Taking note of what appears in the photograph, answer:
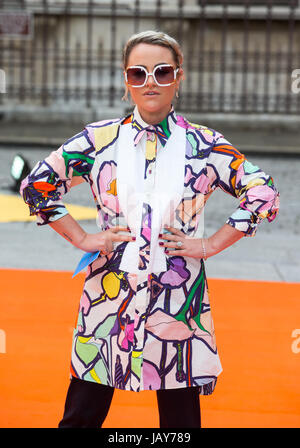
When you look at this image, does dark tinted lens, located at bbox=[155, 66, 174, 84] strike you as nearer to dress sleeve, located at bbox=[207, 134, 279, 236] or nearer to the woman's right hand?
dress sleeve, located at bbox=[207, 134, 279, 236]

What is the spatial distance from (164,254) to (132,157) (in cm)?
33

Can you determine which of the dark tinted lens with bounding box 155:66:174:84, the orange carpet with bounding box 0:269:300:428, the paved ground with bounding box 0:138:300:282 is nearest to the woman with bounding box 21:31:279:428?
the dark tinted lens with bounding box 155:66:174:84

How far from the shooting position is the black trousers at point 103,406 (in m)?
2.97

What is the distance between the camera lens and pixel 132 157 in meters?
2.89

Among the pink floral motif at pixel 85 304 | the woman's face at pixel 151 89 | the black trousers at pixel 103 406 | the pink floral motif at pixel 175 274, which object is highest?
the woman's face at pixel 151 89

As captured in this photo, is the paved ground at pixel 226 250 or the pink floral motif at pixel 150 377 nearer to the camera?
the pink floral motif at pixel 150 377

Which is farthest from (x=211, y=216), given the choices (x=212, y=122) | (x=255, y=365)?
(x=212, y=122)

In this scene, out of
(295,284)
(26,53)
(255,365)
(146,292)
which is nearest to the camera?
(146,292)

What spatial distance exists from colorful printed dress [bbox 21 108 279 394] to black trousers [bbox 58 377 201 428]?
5 centimetres

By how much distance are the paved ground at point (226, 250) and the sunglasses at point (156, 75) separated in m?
3.84

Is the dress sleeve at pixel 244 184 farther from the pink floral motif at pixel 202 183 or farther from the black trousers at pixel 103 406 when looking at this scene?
the black trousers at pixel 103 406

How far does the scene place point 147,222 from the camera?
9.43ft

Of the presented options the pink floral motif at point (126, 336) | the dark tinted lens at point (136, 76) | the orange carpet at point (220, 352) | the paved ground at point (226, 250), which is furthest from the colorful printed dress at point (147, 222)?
the paved ground at point (226, 250)

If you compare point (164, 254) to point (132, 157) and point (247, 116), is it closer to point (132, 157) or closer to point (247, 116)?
point (132, 157)
